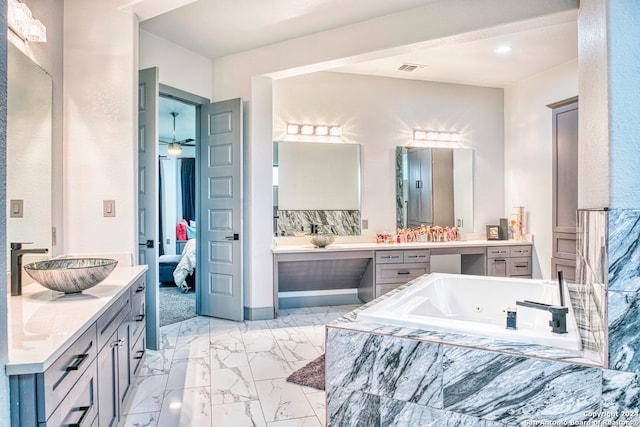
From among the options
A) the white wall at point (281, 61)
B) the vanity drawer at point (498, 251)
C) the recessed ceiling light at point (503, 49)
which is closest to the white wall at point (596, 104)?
the white wall at point (281, 61)

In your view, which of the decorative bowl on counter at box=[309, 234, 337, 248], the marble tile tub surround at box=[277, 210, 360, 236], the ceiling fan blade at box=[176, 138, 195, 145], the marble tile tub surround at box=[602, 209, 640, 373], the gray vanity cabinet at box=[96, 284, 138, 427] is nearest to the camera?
the marble tile tub surround at box=[602, 209, 640, 373]

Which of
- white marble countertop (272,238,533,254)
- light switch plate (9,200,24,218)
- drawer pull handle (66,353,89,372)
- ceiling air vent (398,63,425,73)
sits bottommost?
drawer pull handle (66,353,89,372)

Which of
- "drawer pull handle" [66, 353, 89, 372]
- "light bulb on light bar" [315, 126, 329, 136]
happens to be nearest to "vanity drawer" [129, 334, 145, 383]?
"drawer pull handle" [66, 353, 89, 372]

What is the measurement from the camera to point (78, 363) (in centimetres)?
140

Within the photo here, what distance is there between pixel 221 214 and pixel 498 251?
10.8 feet

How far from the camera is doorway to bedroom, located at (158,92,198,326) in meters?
5.62

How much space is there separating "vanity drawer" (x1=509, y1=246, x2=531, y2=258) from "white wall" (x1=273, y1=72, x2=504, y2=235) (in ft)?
1.84

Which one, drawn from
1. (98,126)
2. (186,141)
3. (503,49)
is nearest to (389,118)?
(503,49)

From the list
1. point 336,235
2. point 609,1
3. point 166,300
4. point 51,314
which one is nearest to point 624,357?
point 609,1

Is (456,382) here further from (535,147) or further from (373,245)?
(535,147)

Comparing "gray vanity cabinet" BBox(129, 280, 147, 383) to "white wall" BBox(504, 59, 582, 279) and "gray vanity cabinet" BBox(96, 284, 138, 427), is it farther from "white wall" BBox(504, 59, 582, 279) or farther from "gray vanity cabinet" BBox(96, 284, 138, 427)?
"white wall" BBox(504, 59, 582, 279)

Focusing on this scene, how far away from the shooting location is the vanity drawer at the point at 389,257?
171 inches

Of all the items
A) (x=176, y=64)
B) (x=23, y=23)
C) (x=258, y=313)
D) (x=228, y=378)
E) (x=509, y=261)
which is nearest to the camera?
(x=23, y=23)

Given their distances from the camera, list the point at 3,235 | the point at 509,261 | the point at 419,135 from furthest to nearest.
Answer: the point at 419,135, the point at 509,261, the point at 3,235
